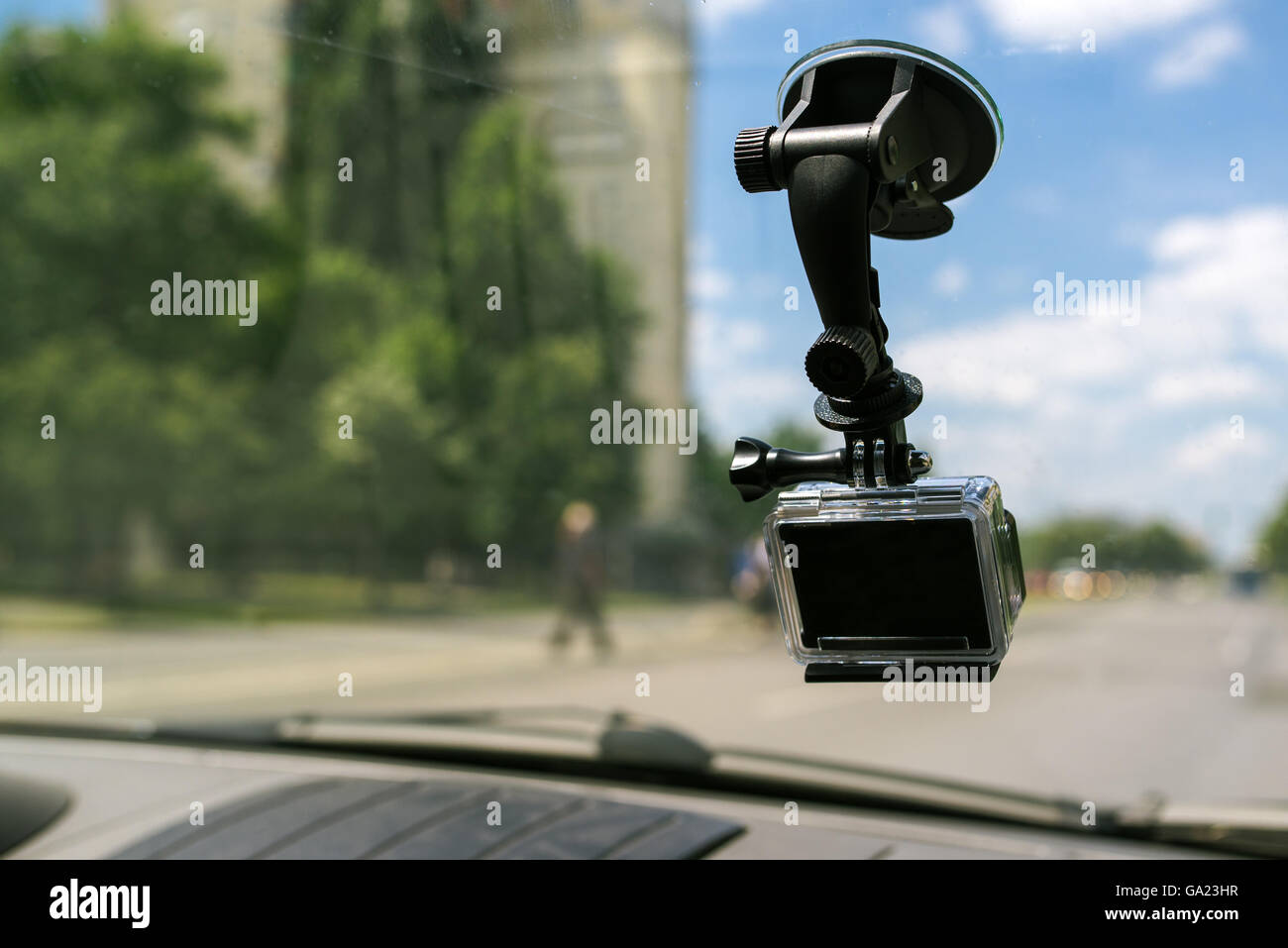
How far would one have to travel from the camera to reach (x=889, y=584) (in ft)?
3.08

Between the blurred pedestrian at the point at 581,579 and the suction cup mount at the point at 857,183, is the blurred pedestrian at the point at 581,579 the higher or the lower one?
the lower one

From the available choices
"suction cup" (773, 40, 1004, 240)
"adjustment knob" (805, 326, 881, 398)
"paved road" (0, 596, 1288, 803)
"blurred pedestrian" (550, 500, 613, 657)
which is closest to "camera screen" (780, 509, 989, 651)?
"adjustment knob" (805, 326, 881, 398)

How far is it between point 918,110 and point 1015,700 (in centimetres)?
202

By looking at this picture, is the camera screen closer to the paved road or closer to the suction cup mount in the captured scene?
the suction cup mount

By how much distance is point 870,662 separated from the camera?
96 centimetres

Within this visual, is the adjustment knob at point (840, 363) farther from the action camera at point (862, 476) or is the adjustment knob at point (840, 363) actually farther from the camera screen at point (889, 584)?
the camera screen at point (889, 584)

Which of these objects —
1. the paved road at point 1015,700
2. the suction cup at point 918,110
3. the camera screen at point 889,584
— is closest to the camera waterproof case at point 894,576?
the camera screen at point 889,584

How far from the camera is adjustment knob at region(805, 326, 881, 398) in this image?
34.9 inches

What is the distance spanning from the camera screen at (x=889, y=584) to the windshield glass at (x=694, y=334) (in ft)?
0.18

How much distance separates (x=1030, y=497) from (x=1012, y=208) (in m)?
0.32

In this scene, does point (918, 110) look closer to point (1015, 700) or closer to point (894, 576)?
point (894, 576)

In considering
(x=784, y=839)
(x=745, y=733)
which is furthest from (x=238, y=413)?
(x=784, y=839)

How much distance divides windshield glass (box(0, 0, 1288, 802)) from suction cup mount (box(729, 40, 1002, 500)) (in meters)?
0.03

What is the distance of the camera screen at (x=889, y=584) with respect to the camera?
0.91m
